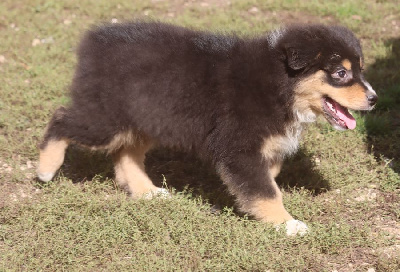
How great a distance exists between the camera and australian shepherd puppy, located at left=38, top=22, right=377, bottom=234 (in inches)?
176

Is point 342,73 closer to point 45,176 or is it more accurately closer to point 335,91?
point 335,91

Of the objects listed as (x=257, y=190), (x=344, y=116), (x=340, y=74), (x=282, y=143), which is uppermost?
(x=340, y=74)

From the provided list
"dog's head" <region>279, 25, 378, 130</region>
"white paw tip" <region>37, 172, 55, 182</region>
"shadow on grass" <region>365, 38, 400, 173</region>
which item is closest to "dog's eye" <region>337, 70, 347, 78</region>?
"dog's head" <region>279, 25, 378, 130</region>

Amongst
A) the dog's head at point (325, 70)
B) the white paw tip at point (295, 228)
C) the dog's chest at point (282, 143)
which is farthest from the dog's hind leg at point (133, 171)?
the dog's head at point (325, 70)

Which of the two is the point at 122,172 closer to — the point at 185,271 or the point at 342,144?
the point at 185,271

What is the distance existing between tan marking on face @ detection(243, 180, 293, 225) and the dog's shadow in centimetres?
53

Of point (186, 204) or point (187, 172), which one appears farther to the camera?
point (187, 172)

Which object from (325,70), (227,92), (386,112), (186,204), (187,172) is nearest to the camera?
(325,70)

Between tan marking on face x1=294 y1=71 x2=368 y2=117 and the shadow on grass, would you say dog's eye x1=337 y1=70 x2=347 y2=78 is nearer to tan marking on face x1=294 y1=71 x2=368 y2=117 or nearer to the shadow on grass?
tan marking on face x1=294 y1=71 x2=368 y2=117

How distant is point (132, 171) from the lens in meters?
5.38

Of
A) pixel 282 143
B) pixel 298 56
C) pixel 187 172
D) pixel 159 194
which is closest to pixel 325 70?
pixel 298 56

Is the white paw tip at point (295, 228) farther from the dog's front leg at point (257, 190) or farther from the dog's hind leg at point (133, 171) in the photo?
the dog's hind leg at point (133, 171)

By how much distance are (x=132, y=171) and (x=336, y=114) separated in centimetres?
196

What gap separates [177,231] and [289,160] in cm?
176
